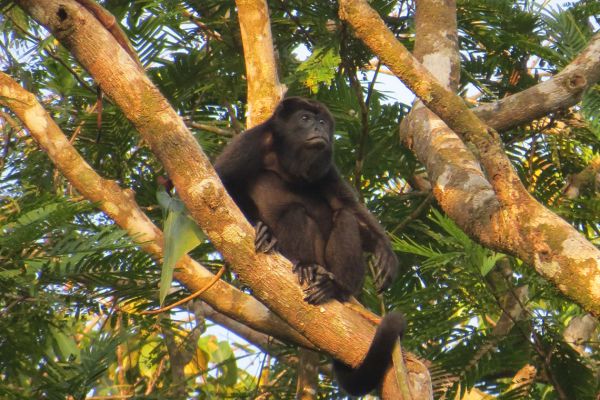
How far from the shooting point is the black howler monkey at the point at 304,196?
207 inches

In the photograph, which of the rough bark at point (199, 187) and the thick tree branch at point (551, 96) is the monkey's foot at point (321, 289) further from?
the thick tree branch at point (551, 96)

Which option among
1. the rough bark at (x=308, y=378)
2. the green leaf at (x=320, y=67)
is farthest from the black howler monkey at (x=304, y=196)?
the rough bark at (x=308, y=378)

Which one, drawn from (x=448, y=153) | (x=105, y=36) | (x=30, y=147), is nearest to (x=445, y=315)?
(x=448, y=153)

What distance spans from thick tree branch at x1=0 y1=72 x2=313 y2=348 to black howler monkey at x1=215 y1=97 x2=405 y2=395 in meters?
0.37

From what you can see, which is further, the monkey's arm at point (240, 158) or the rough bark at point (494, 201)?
the monkey's arm at point (240, 158)

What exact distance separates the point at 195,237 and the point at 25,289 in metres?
1.31

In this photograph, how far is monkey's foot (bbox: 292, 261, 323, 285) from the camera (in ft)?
14.6

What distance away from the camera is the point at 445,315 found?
547 cm

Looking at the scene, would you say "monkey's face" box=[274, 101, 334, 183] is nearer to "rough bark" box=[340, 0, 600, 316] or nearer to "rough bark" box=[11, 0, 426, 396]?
"rough bark" box=[340, 0, 600, 316]

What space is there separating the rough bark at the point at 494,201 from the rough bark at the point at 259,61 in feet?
3.68

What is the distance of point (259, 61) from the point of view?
5281 mm

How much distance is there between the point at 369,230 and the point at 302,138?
2.34 ft

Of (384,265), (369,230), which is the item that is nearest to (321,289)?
(384,265)

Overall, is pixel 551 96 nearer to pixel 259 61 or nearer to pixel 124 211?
pixel 259 61
